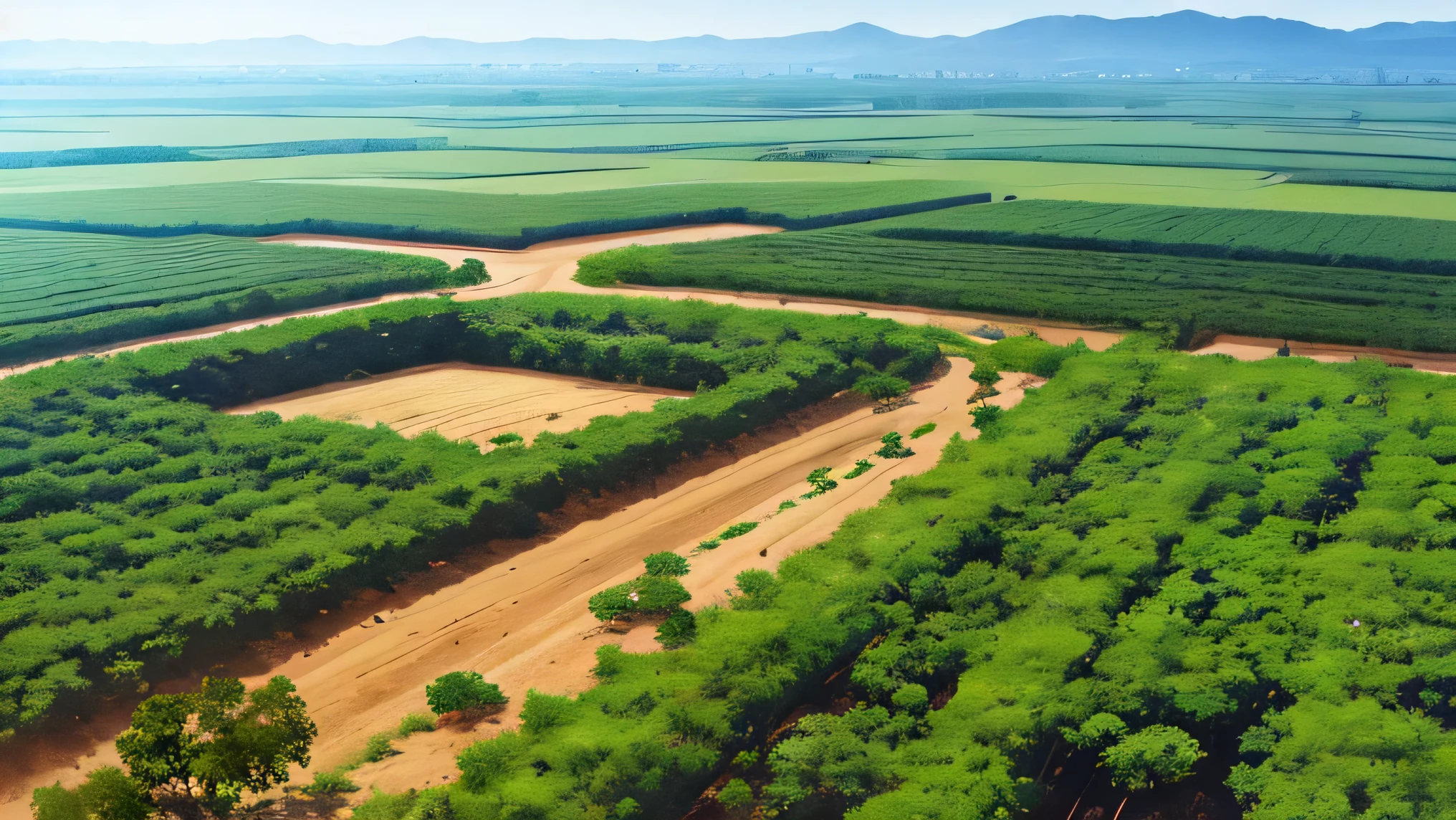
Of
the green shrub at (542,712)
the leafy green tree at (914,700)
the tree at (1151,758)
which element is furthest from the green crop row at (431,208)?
the tree at (1151,758)

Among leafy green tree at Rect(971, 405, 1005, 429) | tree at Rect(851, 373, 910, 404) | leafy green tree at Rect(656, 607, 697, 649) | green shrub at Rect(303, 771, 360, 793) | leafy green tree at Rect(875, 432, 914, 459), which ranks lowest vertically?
green shrub at Rect(303, 771, 360, 793)

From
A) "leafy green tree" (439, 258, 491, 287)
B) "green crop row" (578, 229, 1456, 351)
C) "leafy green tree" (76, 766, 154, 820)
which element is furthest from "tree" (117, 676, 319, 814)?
"leafy green tree" (439, 258, 491, 287)

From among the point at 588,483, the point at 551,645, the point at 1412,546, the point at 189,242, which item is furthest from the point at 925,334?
the point at 189,242

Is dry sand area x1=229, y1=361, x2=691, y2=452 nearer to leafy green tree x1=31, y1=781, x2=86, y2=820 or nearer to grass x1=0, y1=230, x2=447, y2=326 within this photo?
grass x1=0, y1=230, x2=447, y2=326

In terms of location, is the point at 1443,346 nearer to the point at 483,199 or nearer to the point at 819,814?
the point at 819,814

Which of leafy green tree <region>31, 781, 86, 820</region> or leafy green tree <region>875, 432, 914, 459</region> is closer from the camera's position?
leafy green tree <region>31, 781, 86, 820</region>

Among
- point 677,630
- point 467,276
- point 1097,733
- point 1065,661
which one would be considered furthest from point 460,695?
point 467,276

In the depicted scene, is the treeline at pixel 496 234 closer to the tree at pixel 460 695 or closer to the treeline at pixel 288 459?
the treeline at pixel 288 459
